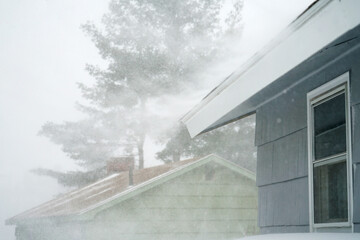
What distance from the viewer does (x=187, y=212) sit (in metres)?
9.98

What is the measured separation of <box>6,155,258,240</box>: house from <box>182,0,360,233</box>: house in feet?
15.5

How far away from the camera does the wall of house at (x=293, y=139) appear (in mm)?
3404

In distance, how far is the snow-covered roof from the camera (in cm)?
261

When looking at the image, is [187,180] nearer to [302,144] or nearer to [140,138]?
[302,144]

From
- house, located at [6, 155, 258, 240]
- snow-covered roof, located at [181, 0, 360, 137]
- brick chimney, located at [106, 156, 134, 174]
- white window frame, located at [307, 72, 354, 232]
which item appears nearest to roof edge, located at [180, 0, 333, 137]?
snow-covered roof, located at [181, 0, 360, 137]

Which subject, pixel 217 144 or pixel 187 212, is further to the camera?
pixel 217 144

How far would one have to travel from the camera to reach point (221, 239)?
32.5 feet

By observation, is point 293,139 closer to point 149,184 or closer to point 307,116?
point 307,116

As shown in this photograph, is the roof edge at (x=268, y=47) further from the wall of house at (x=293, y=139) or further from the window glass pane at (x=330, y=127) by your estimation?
the window glass pane at (x=330, y=127)

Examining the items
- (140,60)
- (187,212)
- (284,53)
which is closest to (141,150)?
(140,60)

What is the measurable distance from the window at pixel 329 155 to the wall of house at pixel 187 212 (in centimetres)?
588

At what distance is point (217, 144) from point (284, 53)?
1592cm

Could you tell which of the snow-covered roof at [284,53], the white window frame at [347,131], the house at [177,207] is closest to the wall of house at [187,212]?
the house at [177,207]

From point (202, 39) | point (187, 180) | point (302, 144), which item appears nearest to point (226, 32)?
point (202, 39)
